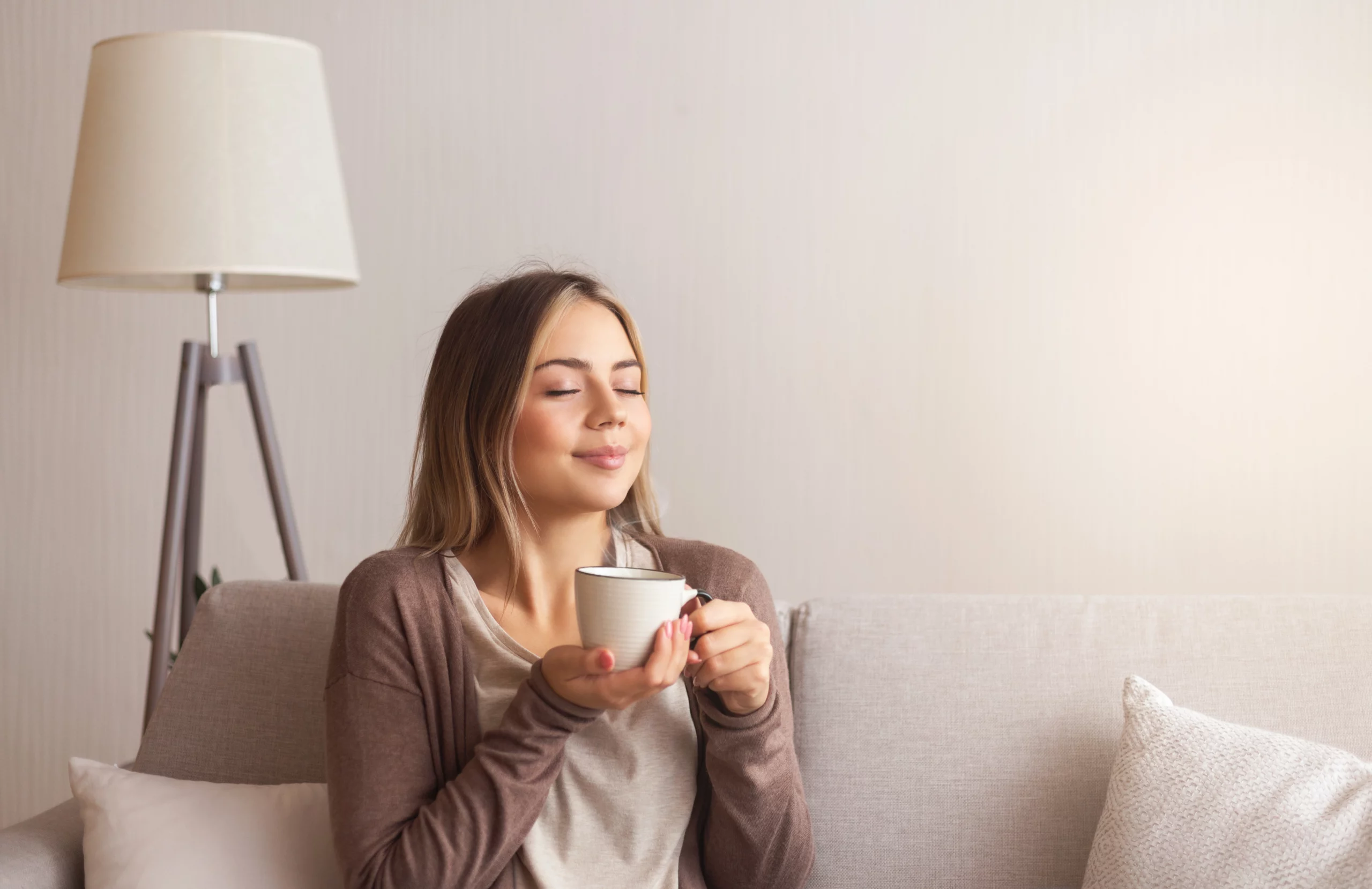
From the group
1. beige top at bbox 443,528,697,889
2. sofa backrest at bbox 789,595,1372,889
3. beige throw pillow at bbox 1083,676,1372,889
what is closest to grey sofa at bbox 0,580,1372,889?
sofa backrest at bbox 789,595,1372,889

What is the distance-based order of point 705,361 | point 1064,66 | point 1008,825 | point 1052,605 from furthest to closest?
point 705,361, point 1064,66, point 1052,605, point 1008,825

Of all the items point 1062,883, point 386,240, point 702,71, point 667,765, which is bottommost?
point 1062,883

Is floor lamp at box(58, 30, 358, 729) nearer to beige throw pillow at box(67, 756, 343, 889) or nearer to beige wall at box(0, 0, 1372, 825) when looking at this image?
beige wall at box(0, 0, 1372, 825)

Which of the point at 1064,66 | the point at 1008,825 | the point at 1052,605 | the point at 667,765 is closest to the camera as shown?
the point at 667,765

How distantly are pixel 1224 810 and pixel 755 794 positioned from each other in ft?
1.59

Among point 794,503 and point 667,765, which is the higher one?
point 794,503

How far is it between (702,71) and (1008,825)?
1476mm

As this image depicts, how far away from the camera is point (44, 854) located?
1359mm

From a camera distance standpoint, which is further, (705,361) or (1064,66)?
(705,361)

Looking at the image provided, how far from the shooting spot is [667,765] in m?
1.29

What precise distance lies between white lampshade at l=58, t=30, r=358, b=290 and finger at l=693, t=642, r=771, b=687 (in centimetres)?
105

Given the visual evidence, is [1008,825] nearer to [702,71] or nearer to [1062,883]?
[1062,883]

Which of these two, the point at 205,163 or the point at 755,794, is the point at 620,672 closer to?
the point at 755,794

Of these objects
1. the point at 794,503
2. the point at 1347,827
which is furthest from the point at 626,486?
the point at 794,503
